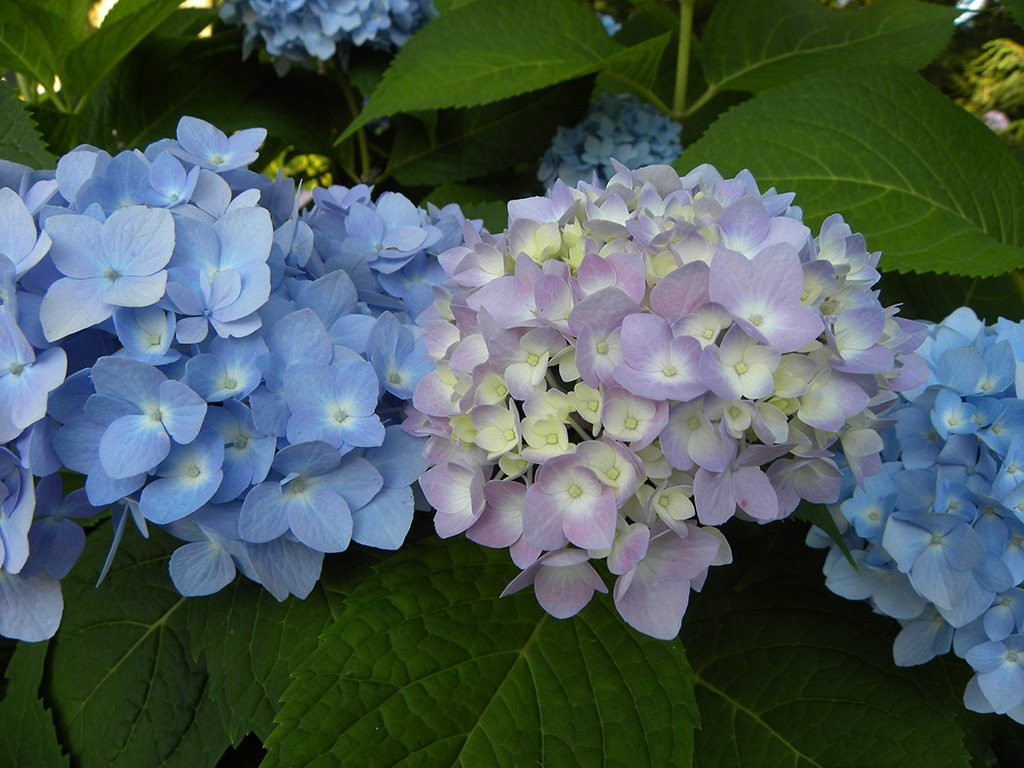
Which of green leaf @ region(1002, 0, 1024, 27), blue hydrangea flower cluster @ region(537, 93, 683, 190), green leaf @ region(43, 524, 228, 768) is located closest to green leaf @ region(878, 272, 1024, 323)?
green leaf @ region(1002, 0, 1024, 27)

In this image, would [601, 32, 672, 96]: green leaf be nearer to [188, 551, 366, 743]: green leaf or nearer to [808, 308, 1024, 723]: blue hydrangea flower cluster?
[808, 308, 1024, 723]: blue hydrangea flower cluster

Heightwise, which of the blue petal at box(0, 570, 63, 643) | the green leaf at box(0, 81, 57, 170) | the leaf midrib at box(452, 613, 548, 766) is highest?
the green leaf at box(0, 81, 57, 170)

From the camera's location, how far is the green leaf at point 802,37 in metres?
1.02

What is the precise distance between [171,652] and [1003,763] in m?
0.89

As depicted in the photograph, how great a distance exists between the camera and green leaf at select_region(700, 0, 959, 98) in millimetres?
1020

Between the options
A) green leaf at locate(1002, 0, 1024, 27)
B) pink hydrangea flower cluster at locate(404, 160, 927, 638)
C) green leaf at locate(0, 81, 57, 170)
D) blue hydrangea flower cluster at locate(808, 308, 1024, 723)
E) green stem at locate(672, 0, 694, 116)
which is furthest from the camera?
green stem at locate(672, 0, 694, 116)

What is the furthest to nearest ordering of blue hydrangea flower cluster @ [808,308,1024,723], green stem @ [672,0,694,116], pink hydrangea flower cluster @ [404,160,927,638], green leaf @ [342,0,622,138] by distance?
1. green stem @ [672,0,694,116]
2. green leaf @ [342,0,622,138]
3. blue hydrangea flower cluster @ [808,308,1024,723]
4. pink hydrangea flower cluster @ [404,160,927,638]

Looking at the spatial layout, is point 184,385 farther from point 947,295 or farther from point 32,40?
point 947,295

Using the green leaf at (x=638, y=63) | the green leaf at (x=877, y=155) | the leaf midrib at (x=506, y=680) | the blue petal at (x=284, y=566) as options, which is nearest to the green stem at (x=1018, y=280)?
the green leaf at (x=877, y=155)

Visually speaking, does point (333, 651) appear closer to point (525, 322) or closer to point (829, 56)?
point (525, 322)

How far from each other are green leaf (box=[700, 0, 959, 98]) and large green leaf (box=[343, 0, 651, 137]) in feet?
0.55

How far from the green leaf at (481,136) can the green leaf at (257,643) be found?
71 centimetres

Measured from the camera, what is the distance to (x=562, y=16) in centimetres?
100

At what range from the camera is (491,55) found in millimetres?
933
